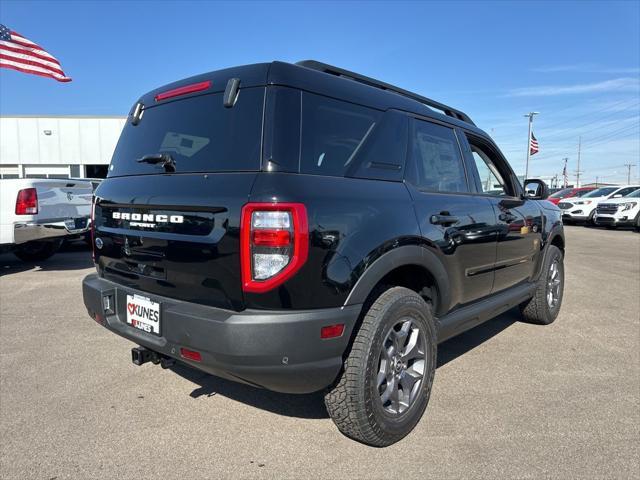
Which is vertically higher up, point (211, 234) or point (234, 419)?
point (211, 234)

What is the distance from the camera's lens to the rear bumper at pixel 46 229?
266 inches

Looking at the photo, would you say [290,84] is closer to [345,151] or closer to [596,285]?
[345,151]

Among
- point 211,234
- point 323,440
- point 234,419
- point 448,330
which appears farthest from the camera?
point 448,330

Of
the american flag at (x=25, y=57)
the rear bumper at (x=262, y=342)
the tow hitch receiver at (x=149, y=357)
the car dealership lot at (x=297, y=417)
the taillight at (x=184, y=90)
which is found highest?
the american flag at (x=25, y=57)

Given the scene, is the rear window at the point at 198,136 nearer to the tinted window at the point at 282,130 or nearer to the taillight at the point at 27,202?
the tinted window at the point at 282,130

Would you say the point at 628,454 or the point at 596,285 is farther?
the point at 596,285

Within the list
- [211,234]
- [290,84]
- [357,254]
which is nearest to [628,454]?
[357,254]

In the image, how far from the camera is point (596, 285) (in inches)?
275

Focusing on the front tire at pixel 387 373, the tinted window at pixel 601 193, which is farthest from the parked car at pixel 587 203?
the front tire at pixel 387 373

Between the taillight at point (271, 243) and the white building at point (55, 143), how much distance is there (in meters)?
28.5

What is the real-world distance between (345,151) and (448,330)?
1.43 meters

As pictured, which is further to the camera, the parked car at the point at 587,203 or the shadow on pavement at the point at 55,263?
the parked car at the point at 587,203

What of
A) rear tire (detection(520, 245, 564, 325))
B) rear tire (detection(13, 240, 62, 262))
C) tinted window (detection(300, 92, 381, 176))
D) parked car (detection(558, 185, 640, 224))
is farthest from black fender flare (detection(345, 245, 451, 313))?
parked car (detection(558, 185, 640, 224))

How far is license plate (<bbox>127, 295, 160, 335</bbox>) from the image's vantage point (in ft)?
7.82
